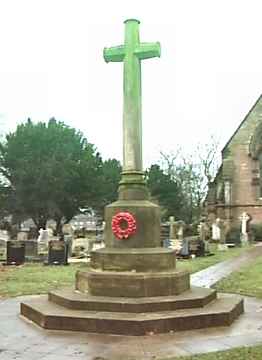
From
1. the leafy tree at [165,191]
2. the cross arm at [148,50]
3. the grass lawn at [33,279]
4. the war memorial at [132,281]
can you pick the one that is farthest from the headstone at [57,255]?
the leafy tree at [165,191]

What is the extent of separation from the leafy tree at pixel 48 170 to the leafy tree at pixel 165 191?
226 inches

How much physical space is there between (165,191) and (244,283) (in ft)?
135

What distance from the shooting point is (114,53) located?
11.0m

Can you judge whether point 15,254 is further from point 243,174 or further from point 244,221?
point 243,174

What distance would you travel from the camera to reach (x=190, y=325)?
8.01m

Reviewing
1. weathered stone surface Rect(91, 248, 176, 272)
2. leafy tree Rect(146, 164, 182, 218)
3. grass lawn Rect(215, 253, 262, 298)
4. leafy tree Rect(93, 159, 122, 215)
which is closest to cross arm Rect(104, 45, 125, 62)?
weathered stone surface Rect(91, 248, 176, 272)

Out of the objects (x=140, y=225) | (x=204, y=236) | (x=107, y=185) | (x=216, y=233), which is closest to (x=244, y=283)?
(x=140, y=225)

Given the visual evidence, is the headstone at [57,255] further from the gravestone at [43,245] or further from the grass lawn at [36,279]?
the gravestone at [43,245]

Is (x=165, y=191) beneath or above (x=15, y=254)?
above

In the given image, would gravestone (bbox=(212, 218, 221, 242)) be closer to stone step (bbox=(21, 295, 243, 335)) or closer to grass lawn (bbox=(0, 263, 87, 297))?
grass lawn (bbox=(0, 263, 87, 297))

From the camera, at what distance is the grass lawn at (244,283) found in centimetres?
1265

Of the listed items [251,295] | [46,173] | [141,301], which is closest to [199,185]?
[46,173]

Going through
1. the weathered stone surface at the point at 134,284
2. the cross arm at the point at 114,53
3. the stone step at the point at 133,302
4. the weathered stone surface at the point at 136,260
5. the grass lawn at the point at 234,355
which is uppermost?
the cross arm at the point at 114,53

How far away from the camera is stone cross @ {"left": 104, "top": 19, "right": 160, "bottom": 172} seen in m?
10.5
